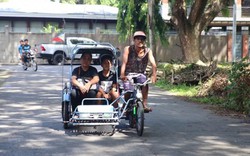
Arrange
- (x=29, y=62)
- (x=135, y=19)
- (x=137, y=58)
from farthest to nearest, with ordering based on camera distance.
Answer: (x=135, y=19), (x=29, y=62), (x=137, y=58)

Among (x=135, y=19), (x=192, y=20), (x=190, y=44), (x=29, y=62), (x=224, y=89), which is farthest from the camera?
(x=135, y=19)

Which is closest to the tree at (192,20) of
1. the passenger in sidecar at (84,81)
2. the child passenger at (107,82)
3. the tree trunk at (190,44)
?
the tree trunk at (190,44)

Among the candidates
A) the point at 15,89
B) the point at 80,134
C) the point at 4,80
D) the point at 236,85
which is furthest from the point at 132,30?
the point at 80,134

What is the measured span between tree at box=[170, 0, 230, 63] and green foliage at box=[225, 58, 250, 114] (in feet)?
37.5

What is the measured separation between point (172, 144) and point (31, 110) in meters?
4.88

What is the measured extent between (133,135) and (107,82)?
146 cm

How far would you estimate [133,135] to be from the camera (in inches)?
330

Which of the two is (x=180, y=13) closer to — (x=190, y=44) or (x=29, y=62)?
(x=190, y=44)

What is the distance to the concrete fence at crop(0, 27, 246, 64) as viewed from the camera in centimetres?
3241

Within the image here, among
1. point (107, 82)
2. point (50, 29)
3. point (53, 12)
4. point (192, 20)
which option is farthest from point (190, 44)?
point (53, 12)

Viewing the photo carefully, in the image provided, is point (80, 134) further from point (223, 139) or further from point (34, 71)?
point (34, 71)

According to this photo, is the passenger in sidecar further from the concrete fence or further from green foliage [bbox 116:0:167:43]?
the concrete fence

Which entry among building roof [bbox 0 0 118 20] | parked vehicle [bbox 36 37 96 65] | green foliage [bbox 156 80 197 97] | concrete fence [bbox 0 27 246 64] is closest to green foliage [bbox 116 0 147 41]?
parked vehicle [bbox 36 37 96 65]

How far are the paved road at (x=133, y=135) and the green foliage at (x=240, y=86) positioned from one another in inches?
28.1
